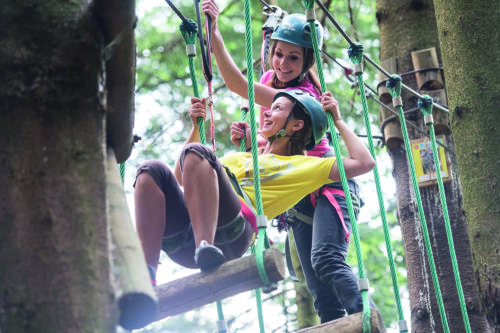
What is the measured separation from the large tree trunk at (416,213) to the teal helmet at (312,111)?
112 cm

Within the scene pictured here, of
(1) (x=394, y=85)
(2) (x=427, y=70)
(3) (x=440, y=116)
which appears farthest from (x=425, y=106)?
(2) (x=427, y=70)

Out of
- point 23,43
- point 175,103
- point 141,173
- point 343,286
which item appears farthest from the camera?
point 175,103

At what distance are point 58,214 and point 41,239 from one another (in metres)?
0.05

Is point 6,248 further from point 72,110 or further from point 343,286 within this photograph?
point 343,286

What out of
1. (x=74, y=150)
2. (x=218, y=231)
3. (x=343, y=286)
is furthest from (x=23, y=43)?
(x=343, y=286)

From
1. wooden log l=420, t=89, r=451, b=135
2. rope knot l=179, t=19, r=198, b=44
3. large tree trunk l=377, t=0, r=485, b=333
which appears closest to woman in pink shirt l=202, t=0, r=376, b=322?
rope knot l=179, t=19, r=198, b=44

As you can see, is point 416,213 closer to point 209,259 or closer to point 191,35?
point 191,35

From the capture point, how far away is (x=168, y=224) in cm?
257

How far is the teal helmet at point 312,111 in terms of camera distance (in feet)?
9.93

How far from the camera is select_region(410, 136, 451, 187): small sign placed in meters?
4.01

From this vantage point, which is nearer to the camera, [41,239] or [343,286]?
[41,239]

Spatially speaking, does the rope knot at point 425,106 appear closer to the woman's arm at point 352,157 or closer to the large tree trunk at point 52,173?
the woman's arm at point 352,157

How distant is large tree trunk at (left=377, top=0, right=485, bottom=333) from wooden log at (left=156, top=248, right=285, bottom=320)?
74.2 inches

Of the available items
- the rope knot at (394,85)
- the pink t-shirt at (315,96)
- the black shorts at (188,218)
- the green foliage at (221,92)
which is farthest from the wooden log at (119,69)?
the green foliage at (221,92)
